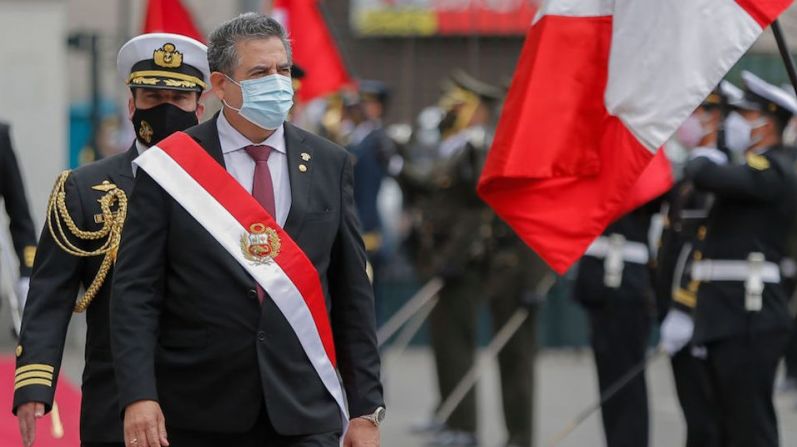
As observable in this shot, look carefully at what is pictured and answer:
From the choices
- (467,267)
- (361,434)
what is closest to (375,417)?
(361,434)

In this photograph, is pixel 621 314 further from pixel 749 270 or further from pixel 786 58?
pixel 786 58

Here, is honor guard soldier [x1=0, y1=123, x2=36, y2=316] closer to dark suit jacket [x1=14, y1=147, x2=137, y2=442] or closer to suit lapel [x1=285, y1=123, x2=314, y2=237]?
dark suit jacket [x1=14, y1=147, x2=137, y2=442]

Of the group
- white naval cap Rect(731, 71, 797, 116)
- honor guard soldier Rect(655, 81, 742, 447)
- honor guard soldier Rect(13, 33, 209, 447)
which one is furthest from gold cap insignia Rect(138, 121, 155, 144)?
white naval cap Rect(731, 71, 797, 116)

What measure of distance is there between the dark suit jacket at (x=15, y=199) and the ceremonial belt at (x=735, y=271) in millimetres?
2885

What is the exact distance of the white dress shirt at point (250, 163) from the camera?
4.98 meters

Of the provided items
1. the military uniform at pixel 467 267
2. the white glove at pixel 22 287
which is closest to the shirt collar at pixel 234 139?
the white glove at pixel 22 287

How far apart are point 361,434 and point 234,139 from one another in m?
0.87

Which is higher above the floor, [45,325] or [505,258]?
[45,325]

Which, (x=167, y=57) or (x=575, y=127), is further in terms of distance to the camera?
(x=575, y=127)

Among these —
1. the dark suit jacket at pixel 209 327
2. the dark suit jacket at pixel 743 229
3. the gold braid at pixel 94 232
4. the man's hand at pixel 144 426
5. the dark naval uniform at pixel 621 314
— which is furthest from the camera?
the dark naval uniform at pixel 621 314

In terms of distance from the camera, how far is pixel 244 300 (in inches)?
191

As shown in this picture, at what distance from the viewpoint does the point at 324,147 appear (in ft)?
16.7

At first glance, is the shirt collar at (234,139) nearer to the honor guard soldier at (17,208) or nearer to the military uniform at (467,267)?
the honor guard soldier at (17,208)

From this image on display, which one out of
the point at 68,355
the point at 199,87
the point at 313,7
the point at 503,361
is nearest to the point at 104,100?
the point at 68,355
